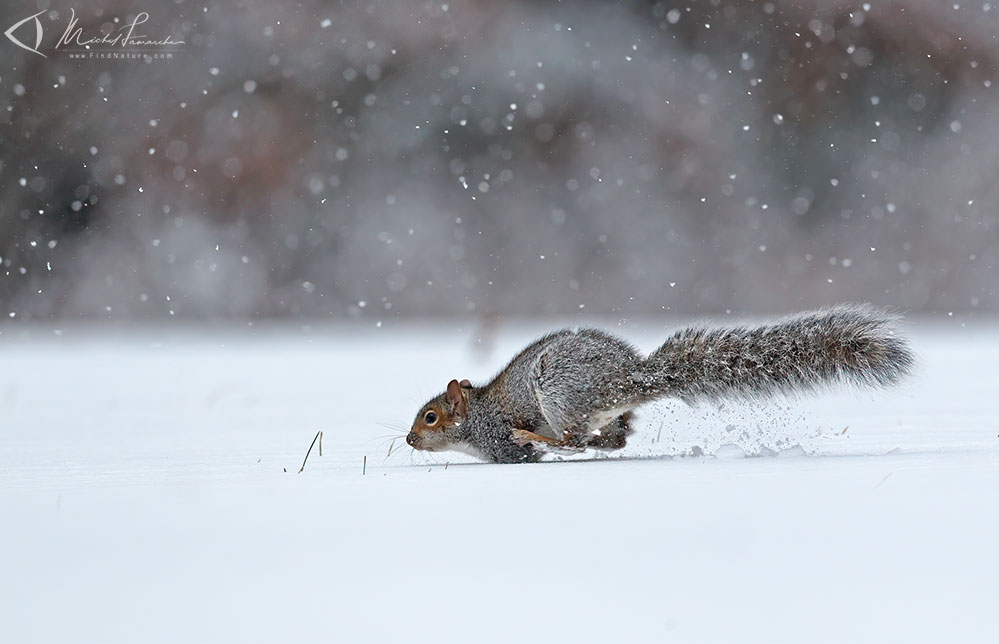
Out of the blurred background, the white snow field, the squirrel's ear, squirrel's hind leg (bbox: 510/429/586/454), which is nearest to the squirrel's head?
the squirrel's ear

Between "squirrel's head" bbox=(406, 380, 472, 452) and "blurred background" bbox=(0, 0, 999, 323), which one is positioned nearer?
"squirrel's head" bbox=(406, 380, 472, 452)

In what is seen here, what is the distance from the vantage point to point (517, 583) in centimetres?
159

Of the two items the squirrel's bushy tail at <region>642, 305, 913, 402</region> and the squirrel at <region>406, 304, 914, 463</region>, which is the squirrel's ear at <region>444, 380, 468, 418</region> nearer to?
the squirrel at <region>406, 304, 914, 463</region>

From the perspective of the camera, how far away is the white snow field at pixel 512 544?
1.45 meters

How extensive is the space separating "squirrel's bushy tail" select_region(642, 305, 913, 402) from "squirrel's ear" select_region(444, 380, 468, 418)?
0.58 metres

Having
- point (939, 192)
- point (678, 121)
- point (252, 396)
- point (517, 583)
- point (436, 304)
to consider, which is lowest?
point (517, 583)

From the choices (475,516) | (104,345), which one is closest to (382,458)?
(475,516)

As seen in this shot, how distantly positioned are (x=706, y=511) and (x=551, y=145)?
1487cm

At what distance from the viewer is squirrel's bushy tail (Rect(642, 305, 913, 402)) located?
3.08 meters

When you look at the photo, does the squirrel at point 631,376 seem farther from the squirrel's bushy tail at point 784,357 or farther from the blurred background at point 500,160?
the blurred background at point 500,160

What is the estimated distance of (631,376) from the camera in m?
3.28

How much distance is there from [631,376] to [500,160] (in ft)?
43.9

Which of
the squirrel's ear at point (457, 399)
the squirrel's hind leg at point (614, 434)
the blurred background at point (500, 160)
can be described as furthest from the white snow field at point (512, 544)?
the blurred background at point (500, 160)

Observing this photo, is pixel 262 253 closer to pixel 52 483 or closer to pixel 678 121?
pixel 678 121
